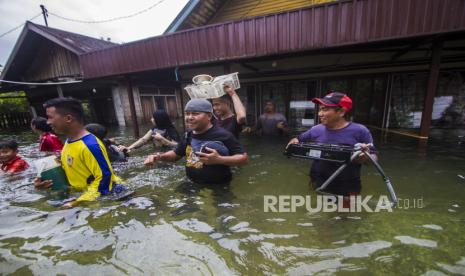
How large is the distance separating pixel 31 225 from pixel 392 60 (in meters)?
10.6

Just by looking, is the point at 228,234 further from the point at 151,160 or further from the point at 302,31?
the point at 302,31

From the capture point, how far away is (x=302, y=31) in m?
4.95

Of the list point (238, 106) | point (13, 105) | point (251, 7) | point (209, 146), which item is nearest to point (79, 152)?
point (209, 146)

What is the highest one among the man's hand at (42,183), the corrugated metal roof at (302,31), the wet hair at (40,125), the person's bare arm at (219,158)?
the corrugated metal roof at (302,31)

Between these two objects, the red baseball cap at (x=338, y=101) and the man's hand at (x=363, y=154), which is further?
the red baseball cap at (x=338, y=101)

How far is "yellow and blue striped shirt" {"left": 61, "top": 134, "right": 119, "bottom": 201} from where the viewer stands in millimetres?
2254

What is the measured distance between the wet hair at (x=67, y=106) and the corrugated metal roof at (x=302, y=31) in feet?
14.1

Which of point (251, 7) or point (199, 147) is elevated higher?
point (251, 7)

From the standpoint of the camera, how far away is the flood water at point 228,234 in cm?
186

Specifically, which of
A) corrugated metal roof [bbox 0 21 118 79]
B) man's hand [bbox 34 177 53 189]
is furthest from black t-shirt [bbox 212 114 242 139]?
corrugated metal roof [bbox 0 21 118 79]

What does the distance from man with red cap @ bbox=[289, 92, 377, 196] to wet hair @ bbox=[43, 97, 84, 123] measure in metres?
2.57

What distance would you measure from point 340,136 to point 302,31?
3.51 meters

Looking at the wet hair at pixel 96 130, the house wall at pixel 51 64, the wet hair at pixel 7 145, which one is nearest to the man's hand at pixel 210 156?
the wet hair at pixel 96 130

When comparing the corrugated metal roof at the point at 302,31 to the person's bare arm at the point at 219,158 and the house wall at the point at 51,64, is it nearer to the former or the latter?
the person's bare arm at the point at 219,158
